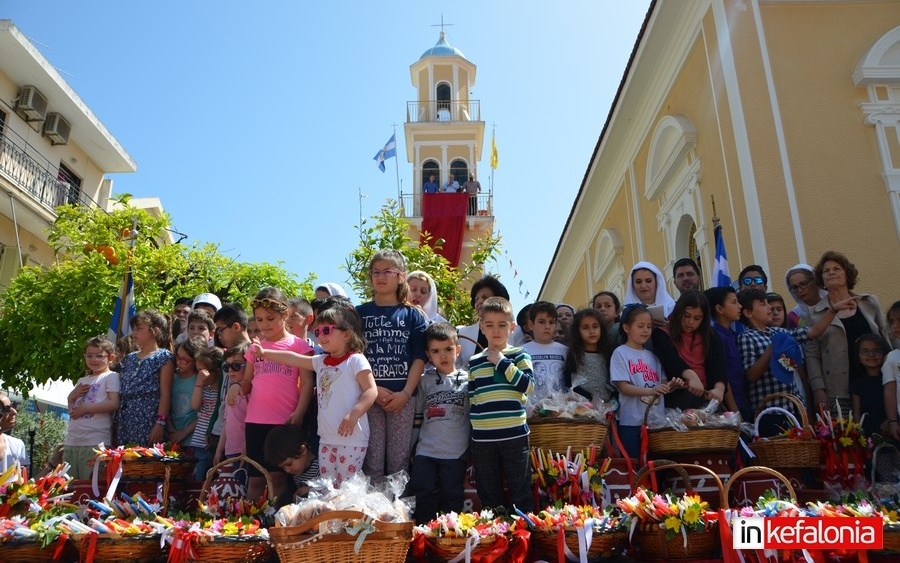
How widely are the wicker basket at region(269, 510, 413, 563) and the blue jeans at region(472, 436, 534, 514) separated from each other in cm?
107

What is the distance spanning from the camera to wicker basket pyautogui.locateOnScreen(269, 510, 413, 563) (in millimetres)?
2820

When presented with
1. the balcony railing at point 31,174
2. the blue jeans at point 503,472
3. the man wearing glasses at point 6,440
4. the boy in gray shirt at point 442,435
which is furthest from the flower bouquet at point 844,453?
the balcony railing at point 31,174

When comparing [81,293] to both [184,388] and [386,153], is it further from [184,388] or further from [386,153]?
[386,153]

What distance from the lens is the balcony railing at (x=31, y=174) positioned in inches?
698

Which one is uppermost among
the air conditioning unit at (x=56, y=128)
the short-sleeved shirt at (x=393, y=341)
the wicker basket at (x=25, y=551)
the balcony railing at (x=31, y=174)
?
the air conditioning unit at (x=56, y=128)

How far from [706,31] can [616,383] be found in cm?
775

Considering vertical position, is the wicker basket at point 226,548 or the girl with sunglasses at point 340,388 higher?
the girl with sunglasses at point 340,388

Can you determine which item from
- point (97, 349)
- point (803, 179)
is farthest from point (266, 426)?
point (803, 179)

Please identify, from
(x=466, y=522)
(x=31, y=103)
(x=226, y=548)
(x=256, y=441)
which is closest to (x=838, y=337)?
(x=466, y=522)

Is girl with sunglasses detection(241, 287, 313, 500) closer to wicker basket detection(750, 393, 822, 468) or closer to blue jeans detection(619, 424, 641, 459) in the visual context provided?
blue jeans detection(619, 424, 641, 459)

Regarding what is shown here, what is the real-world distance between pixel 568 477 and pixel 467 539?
0.94 m

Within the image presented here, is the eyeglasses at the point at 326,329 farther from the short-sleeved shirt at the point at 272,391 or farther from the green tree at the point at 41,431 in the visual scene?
the green tree at the point at 41,431

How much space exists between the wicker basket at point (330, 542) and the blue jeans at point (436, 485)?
3.54 feet

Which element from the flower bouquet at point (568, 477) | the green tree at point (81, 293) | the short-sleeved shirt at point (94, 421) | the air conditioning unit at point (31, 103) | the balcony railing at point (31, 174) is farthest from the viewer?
the air conditioning unit at point (31, 103)
